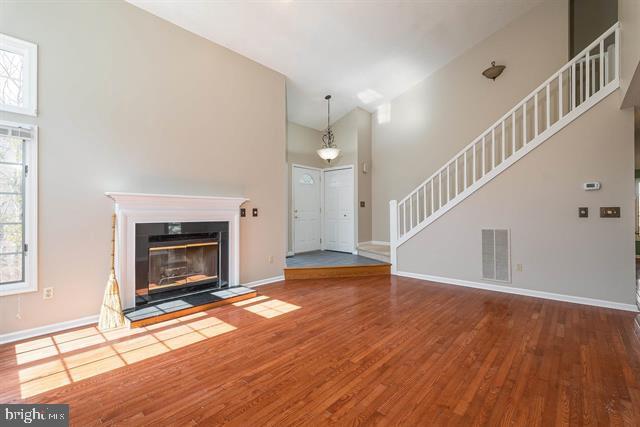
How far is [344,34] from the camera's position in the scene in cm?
457

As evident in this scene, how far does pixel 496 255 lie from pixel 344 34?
426 cm

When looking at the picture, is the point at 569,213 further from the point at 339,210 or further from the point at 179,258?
the point at 179,258

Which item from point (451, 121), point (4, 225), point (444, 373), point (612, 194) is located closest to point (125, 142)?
point (4, 225)

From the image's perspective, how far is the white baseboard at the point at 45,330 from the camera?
2787 mm

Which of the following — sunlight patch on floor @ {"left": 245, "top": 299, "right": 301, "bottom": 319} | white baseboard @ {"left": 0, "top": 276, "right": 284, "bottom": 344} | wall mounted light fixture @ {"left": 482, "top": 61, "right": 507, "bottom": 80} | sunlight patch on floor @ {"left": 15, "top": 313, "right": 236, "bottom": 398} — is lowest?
sunlight patch on floor @ {"left": 15, "top": 313, "right": 236, "bottom": 398}

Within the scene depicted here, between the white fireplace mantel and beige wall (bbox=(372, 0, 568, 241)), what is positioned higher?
beige wall (bbox=(372, 0, 568, 241))

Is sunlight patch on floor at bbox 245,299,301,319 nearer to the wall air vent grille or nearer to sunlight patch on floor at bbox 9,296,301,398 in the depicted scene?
sunlight patch on floor at bbox 9,296,301,398

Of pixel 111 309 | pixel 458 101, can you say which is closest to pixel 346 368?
pixel 111 309

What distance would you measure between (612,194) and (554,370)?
282 centimetres

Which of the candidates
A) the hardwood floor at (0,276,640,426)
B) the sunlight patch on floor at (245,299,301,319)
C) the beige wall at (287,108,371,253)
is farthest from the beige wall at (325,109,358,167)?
the hardwood floor at (0,276,640,426)

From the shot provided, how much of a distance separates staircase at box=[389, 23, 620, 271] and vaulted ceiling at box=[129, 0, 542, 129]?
1571 millimetres

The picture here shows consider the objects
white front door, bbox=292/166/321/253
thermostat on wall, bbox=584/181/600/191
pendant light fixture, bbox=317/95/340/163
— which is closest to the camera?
thermostat on wall, bbox=584/181/600/191

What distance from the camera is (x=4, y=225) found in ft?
9.27

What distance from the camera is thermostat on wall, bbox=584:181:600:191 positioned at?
12.3 feet
